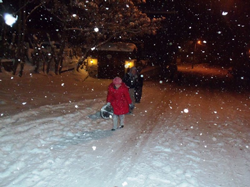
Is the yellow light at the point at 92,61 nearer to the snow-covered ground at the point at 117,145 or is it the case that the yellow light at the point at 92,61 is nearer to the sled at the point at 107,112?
the snow-covered ground at the point at 117,145

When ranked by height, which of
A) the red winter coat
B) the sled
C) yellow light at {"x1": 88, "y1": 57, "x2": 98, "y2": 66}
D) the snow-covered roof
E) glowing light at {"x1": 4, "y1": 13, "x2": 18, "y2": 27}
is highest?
glowing light at {"x1": 4, "y1": 13, "x2": 18, "y2": 27}

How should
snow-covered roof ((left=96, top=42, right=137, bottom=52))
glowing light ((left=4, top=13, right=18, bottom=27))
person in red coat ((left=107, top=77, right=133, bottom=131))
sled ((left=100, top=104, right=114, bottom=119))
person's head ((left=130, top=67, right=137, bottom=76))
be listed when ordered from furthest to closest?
1. snow-covered roof ((left=96, top=42, right=137, bottom=52))
2. glowing light ((left=4, top=13, right=18, bottom=27))
3. person's head ((left=130, top=67, right=137, bottom=76))
4. sled ((left=100, top=104, right=114, bottom=119))
5. person in red coat ((left=107, top=77, right=133, bottom=131))

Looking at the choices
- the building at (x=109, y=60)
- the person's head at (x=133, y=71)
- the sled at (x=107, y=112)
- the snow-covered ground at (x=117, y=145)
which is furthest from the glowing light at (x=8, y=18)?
the sled at (x=107, y=112)

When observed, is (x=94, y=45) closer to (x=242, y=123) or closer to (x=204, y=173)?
(x=242, y=123)

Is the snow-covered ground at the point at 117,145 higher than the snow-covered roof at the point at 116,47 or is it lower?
lower

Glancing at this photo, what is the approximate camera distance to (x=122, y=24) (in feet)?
44.1

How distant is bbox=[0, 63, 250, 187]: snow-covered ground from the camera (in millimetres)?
4090

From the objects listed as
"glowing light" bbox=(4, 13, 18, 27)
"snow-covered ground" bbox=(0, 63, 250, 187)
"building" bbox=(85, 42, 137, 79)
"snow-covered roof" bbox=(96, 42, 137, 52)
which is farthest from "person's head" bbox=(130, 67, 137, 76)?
"building" bbox=(85, 42, 137, 79)

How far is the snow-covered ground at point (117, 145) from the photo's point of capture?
4.09 m

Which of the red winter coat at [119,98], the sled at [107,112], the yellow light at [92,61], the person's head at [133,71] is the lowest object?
the sled at [107,112]

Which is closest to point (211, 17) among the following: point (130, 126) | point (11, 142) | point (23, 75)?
point (23, 75)

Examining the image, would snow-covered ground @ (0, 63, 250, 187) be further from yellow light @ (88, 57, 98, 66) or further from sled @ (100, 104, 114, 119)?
yellow light @ (88, 57, 98, 66)

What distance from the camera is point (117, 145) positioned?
18.0ft

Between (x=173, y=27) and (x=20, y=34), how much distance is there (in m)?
19.2
